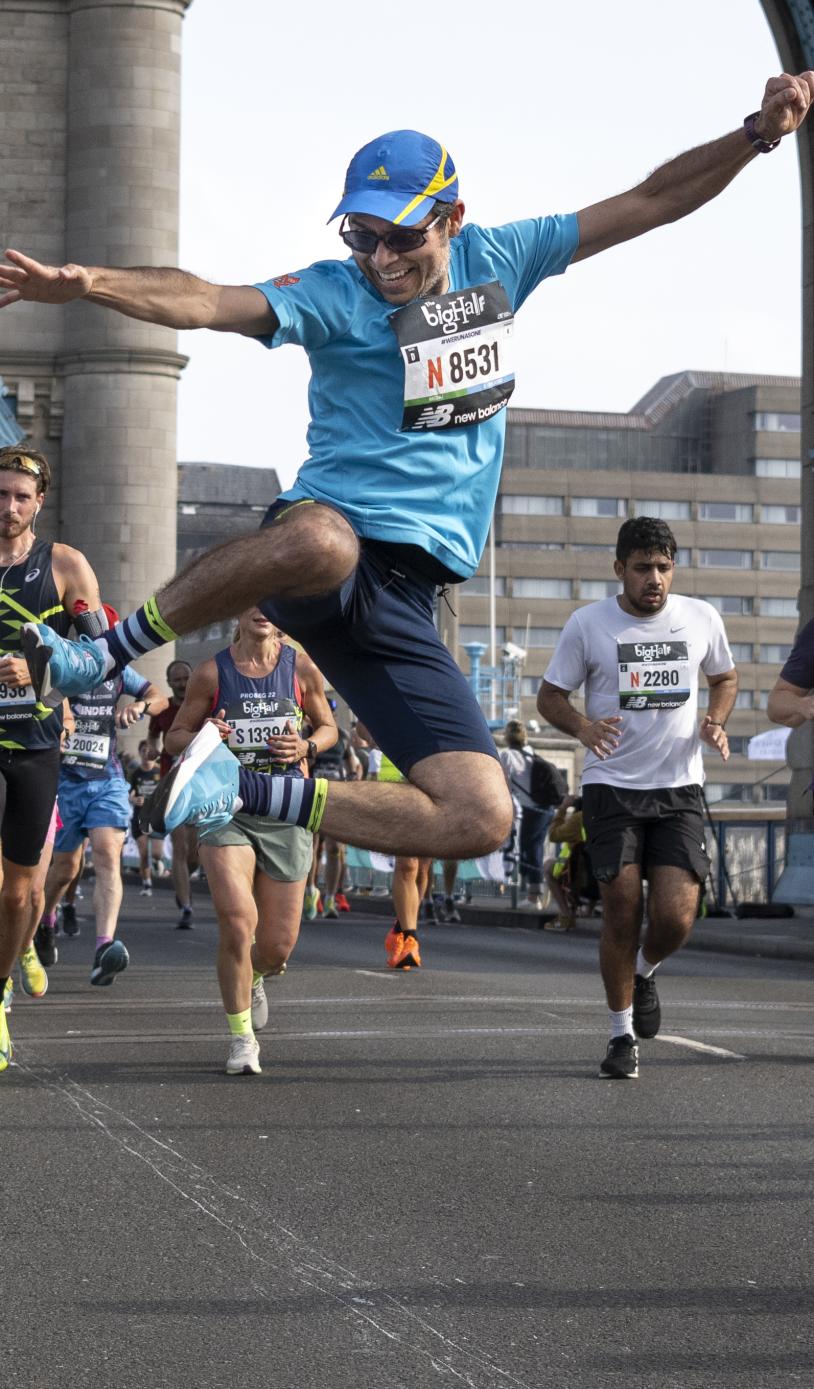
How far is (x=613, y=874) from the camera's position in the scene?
9203mm

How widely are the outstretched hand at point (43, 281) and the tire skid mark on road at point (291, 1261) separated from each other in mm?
2270

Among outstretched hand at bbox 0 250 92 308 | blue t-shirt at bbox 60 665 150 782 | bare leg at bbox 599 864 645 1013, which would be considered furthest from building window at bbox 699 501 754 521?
outstretched hand at bbox 0 250 92 308

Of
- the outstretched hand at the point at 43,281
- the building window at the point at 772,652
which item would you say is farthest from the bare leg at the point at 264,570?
the building window at the point at 772,652

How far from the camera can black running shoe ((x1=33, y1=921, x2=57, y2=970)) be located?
1478 centimetres

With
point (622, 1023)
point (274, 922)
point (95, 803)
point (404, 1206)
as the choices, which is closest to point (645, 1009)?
point (622, 1023)

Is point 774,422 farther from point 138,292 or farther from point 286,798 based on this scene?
point 138,292

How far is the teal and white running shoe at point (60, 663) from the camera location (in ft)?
20.3

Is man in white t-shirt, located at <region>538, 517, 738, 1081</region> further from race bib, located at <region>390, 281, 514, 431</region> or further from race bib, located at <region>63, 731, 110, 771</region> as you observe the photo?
race bib, located at <region>63, 731, 110, 771</region>

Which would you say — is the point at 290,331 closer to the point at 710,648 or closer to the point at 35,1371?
the point at 35,1371

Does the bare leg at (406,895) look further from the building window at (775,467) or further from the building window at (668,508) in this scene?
the building window at (775,467)

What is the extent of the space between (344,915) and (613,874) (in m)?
16.0

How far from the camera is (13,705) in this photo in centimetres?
855

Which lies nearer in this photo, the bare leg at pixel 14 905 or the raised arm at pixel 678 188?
the raised arm at pixel 678 188

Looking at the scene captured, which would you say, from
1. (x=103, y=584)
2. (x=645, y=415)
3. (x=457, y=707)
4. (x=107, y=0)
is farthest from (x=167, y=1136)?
(x=645, y=415)
